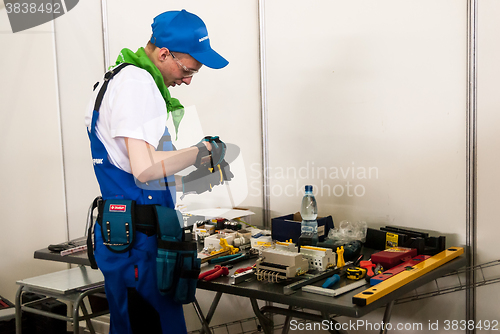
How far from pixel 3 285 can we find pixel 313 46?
3034 mm

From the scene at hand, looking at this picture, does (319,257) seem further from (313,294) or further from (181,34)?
(181,34)

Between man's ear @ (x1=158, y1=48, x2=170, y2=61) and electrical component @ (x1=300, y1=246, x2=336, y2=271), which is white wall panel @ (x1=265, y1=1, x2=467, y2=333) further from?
man's ear @ (x1=158, y1=48, x2=170, y2=61)

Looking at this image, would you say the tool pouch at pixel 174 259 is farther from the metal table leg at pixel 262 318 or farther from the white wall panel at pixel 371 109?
the white wall panel at pixel 371 109

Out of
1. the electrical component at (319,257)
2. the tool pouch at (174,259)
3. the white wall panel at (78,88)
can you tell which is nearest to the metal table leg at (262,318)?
the electrical component at (319,257)

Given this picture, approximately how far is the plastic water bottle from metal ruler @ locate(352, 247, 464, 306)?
368 mm

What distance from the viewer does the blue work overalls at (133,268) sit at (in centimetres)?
140

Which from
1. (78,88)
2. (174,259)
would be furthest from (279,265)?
(78,88)

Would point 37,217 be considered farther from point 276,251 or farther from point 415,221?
point 415,221

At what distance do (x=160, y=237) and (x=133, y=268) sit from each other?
0.13 metres

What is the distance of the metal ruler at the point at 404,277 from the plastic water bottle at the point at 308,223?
37cm

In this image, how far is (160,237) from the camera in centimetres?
139

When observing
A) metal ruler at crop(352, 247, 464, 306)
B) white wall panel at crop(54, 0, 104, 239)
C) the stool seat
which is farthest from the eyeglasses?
white wall panel at crop(54, 0, 104, 239)

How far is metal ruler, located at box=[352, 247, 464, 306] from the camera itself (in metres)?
1.23

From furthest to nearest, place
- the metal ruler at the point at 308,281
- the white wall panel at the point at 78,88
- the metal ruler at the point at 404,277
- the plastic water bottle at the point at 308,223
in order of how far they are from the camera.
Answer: the white wall panel at the point at 78,88 → the plastic water bottle at the point at 308,223 → the metal ruler at the point at 308,281 → the metal ruler at the point at 404,277
